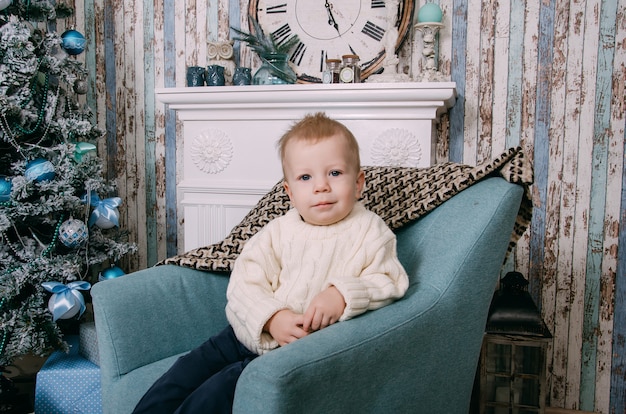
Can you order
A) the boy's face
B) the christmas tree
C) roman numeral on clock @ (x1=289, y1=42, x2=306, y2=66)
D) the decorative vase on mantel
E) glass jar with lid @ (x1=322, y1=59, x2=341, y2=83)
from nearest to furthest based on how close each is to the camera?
the boy's face
the christmas tree
glass jar with lid @ (x1=322, y1=59, x2=341, y2=83)
the decorative vase on mantel
roman numeral on clock @ (x1=289, y1=42, x2=306, y2=66)

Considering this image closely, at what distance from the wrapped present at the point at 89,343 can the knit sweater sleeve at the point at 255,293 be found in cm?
93

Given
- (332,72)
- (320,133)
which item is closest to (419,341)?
(320,133)

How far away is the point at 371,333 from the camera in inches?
40.9

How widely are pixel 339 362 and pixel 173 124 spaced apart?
1914mm

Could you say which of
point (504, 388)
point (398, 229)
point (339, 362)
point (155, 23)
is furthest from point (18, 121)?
point (504, 388)

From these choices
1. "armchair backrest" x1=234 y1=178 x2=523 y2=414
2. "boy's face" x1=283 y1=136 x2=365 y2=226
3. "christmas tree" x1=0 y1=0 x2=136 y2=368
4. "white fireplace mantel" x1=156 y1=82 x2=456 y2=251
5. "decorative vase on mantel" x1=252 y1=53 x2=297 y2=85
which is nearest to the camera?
"armchair backrest" x1=234 y1=178 x2=523 y2=414

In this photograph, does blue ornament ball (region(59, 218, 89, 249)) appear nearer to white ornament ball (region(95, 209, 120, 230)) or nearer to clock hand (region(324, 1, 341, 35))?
white ornament ball (region(95, 209, 120, 230))

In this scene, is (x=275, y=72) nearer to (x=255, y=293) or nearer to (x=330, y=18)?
(x=330, y=18)

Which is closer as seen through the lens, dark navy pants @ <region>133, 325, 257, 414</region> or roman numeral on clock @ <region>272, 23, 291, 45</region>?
dark navy pants @ <region>133, 325, 257, 414</region>

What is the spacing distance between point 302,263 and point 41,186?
1.15 metres

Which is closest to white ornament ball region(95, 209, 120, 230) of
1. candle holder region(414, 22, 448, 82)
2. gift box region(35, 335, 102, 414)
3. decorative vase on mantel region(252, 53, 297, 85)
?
gift box region(35, 335, 102, 414)

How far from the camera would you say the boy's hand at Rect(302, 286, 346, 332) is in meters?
1.10

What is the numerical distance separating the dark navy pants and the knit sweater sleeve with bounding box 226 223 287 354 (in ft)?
0.15

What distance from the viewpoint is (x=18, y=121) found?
1951mm
